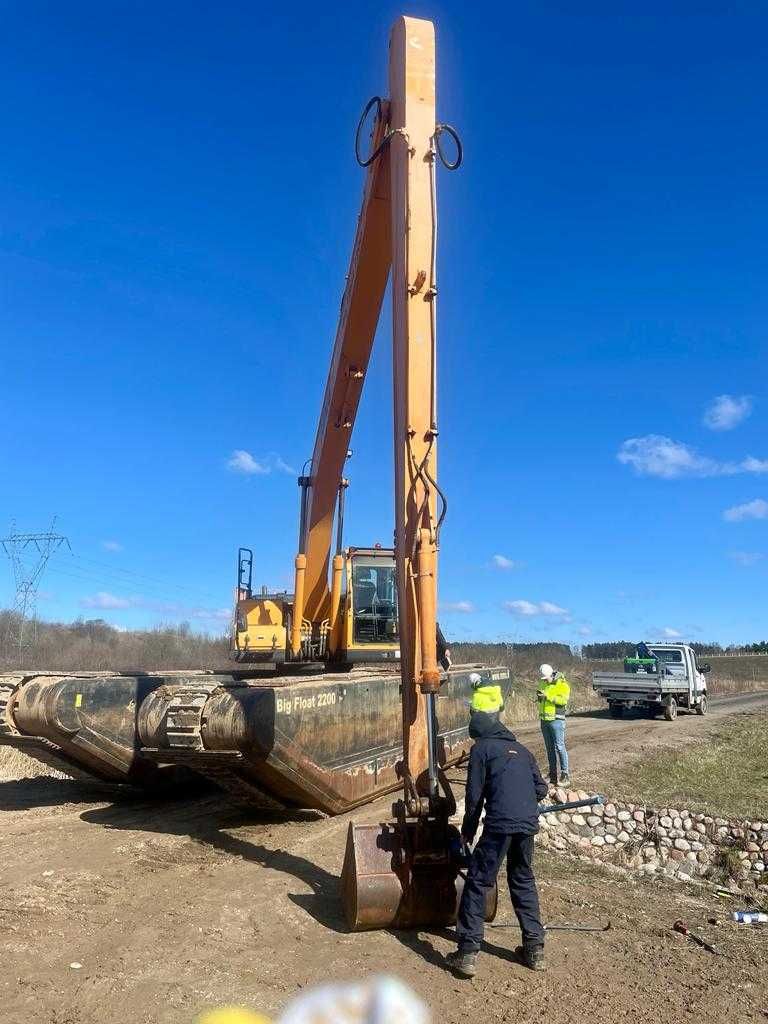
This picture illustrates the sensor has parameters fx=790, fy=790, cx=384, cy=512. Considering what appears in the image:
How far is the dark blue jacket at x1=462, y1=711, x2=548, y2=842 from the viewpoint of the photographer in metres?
4.68

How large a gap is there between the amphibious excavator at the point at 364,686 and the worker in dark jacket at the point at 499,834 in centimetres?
41

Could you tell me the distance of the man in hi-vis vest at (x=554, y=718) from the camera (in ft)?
34.0

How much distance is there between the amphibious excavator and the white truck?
11.6m

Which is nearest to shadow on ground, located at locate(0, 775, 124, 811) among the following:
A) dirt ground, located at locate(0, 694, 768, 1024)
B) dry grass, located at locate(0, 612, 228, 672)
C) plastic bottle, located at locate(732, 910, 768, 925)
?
dirt ground, located at locate(0, 694, 768, 1024)

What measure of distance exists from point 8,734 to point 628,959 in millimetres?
6242

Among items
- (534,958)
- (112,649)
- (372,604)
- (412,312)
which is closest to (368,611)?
(372,604)

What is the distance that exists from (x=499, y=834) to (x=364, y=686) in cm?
390

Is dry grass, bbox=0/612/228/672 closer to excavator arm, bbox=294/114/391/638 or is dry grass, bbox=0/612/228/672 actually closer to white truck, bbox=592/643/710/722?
white truck, bbox=592/643/710/722

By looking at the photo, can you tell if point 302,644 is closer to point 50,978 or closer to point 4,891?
point 4,891

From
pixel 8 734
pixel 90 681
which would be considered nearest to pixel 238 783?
pixel 90 681

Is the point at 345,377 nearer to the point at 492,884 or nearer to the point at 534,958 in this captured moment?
the point at 492,884

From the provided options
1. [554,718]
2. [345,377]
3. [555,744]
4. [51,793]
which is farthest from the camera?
[555,744]

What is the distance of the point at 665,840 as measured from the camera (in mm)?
9102

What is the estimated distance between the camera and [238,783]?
23.9 feet
